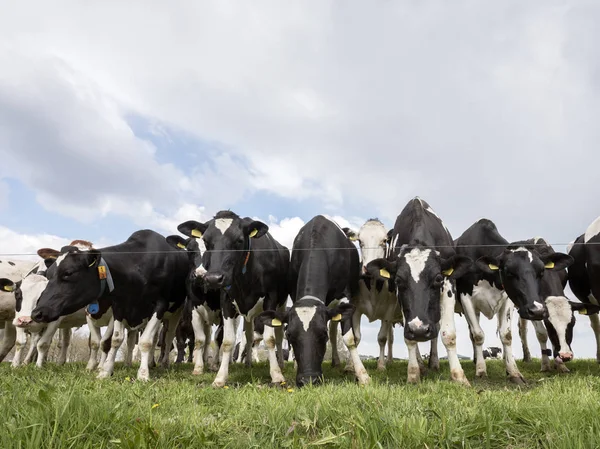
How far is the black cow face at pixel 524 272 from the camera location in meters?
8.37

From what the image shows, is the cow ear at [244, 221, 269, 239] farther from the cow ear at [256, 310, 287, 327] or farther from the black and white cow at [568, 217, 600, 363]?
the black and white cow at [568, 217, 600, 363]

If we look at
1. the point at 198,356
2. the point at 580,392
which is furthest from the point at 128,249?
the point at 580,392

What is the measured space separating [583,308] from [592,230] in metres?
1.66

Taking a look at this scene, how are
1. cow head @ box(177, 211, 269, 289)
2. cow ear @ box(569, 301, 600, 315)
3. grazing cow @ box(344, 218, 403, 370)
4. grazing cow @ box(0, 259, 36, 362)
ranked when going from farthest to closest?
1. grazing cow @ box(0, 259, 36, 362)
2. grazing cow @ box(344, 218, 403, 370)
3. cow ear @ box(569, 301, 600, 315)
4. cow head @ box(177, 211, 269, 289)

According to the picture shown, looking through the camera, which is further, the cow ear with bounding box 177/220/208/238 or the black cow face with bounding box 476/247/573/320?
the cow ear with bounding box 177/220/208/238

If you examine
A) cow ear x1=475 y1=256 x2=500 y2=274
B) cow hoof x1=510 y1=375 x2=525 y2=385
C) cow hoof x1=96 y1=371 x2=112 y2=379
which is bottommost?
cow hoof x1=510 y1=375 x2=525 y2=385

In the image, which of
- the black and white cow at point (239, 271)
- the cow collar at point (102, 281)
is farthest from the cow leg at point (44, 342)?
the black and white cow at point (239, 271)

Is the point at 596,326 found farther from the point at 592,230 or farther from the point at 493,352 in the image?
the point at 493,352

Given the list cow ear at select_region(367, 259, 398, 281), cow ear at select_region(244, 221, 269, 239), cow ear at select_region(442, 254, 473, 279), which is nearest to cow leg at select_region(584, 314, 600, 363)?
cow ear at select_region(442, 254, 473, 279)

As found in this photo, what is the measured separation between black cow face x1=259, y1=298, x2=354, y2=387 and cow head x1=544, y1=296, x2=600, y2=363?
4518 mm

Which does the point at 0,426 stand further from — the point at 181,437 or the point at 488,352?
the point at 488,352

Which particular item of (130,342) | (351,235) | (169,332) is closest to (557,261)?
(351,235)

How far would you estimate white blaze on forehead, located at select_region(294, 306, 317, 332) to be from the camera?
25.0 feet

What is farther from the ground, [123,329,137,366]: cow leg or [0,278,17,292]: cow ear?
[0,278,17,292]: cow ear
